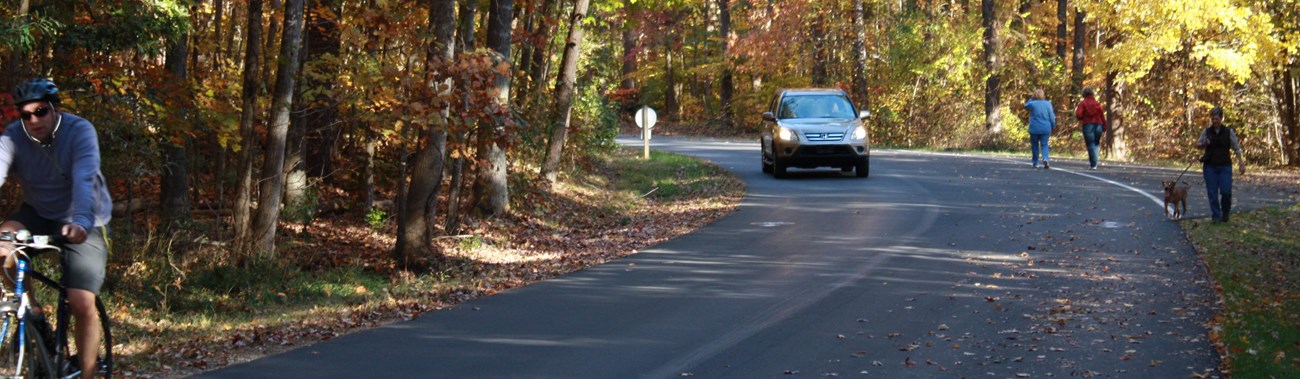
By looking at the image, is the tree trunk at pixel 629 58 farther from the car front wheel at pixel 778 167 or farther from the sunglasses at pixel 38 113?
the sunglasses at pixel 38 113

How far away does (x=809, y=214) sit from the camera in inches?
725

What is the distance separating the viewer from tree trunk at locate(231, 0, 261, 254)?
1304cm

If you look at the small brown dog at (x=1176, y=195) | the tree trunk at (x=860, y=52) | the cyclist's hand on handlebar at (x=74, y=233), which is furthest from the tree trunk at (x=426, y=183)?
the tree trunk at (x=860, y=52)

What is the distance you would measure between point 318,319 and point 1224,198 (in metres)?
11.6

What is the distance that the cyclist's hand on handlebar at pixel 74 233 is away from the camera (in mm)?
6135

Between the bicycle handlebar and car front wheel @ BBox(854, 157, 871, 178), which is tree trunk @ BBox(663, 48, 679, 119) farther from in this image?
the bicycle handlebar

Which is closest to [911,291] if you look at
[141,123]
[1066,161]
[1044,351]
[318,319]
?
[1044,351]

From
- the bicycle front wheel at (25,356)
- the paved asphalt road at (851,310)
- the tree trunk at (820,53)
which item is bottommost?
the paved asphalt road at (851,310)

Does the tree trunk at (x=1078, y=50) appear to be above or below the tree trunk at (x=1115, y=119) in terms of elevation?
above

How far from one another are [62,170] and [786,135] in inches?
734

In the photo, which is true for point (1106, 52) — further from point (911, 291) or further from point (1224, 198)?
point (911, 291)

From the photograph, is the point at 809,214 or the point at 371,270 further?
the point at 809,214

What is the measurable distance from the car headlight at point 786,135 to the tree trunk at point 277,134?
12.3 metres

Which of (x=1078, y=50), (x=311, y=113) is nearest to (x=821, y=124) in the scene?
(x=311, y=113)
